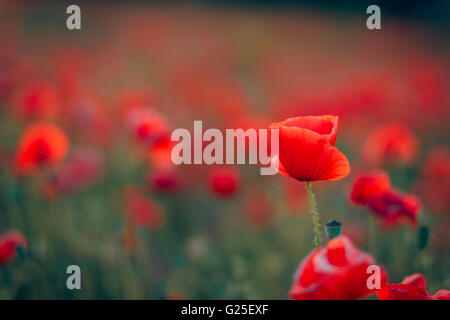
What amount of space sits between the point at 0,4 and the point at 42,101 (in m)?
1.86

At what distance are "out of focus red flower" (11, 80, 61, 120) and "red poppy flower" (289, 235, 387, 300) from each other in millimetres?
1371

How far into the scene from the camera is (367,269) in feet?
2.10

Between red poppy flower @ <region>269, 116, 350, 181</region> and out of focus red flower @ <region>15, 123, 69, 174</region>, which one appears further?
out of focus red flower @ <region>15, 123, 69, 174</region>

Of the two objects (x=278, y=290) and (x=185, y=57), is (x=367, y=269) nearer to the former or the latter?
(x=278, y=290)

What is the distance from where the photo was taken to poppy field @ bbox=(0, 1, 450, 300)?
971 millimetres

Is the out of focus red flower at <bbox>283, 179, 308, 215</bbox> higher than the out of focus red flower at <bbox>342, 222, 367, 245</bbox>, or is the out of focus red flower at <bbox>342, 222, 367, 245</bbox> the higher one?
the out of focus red flower at <bbox>283, 179, 308, 215</bbox>

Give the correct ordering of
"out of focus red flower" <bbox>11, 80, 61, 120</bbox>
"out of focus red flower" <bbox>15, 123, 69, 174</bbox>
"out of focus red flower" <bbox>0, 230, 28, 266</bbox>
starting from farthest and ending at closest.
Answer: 1. "out of focus red flower" <bbox>11, 80, 61, 120</bbox>
2. "out of focus red flower" <bbox>15, 123, 69, 174</bbox>
3. "out of focus red flower" <bbox>0, 230, 28, 266</bbox>

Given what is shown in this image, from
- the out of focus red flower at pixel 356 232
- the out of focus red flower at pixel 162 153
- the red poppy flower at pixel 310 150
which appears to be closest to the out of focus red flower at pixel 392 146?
the out of focus red flower at pixel 356 232

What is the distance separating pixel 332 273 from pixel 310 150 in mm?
194

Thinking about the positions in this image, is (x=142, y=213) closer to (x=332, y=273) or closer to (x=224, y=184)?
(x=224, y=184)

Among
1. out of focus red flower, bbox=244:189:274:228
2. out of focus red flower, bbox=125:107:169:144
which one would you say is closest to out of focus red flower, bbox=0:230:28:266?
out of focus red flower, bbox=125:107:169:144

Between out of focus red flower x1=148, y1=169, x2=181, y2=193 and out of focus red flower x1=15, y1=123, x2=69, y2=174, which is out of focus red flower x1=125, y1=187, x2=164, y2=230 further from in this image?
out of focus red flower x1=15, y1=123, x2=69, y2=174

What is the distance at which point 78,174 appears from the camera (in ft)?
5.20

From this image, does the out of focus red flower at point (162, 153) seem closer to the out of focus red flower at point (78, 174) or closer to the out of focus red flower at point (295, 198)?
the out of focus red flower at point (78, 174)
